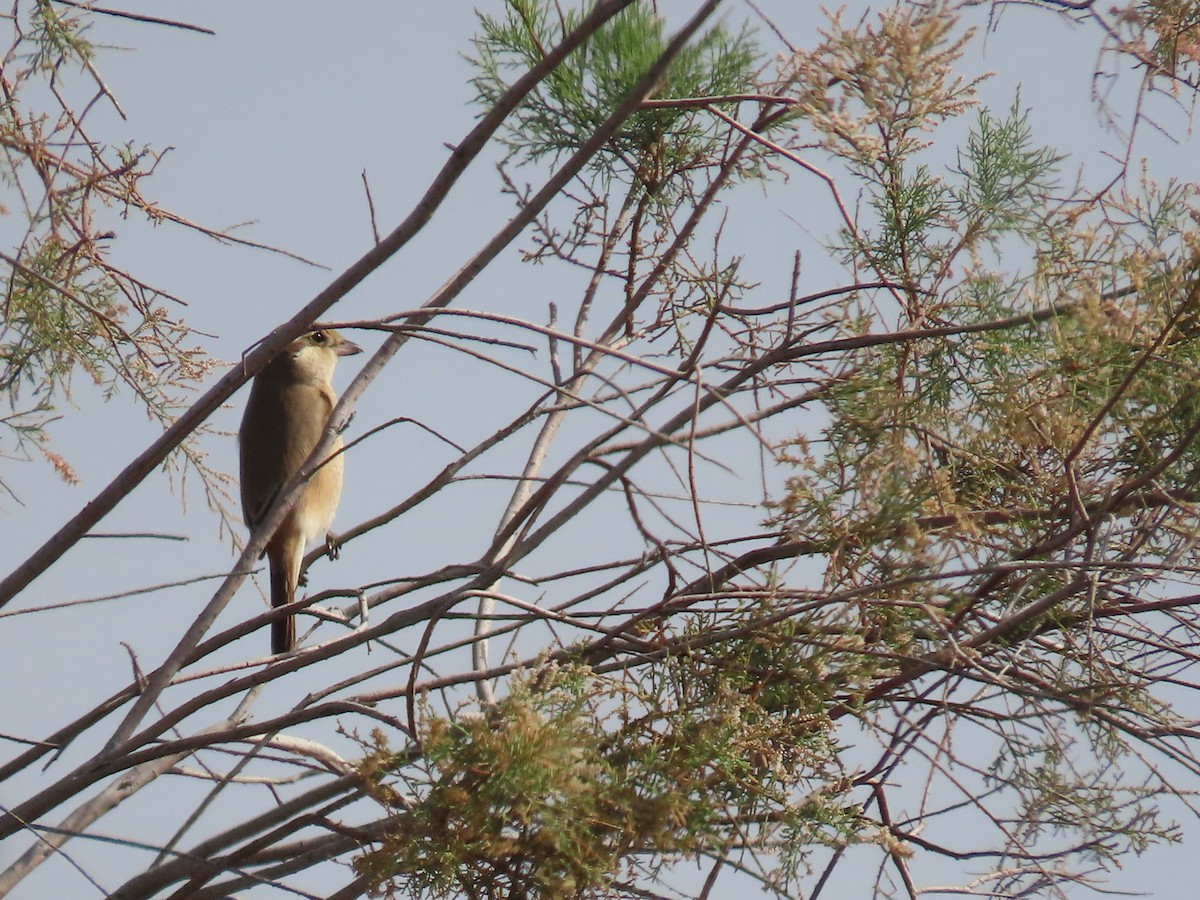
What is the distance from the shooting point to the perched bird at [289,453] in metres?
5.62

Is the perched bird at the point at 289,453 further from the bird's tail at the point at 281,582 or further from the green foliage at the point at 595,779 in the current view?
the green foliage at the point at 595,779

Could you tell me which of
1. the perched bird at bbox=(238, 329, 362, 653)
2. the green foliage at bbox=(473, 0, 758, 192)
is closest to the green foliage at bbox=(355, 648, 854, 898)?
the green foliage at bbox=(473, 0, 758, 192)

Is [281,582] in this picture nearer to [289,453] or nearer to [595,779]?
[289,453]

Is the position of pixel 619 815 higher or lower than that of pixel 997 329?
lower

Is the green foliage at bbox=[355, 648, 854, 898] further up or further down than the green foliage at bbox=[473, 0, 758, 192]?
further down

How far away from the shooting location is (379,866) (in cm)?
245

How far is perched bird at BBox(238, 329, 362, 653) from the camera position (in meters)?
5.62

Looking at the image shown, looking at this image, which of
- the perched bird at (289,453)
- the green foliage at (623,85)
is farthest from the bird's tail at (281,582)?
the green foliage at (623,85)

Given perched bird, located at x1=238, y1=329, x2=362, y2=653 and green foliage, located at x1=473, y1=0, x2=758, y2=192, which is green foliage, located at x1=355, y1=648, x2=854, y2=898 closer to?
green foliage, located at x1=473, y1=0, x2=758, y2=192

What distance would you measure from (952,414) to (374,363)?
4.65ft

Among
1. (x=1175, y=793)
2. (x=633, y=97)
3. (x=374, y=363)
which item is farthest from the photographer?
(x=374, y=363)

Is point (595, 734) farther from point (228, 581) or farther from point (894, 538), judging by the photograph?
point (228, 581)

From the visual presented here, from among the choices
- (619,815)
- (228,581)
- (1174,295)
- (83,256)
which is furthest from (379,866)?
(83,256)

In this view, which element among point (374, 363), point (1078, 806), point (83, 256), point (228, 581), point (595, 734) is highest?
point (83, 256)
